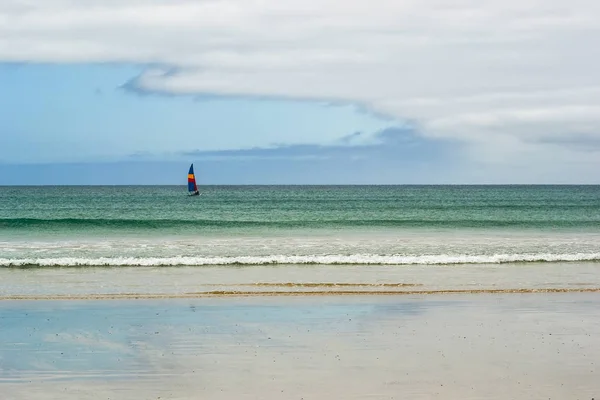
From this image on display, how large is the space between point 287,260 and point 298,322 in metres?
10.3

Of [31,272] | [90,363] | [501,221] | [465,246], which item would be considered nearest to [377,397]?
[90,363]

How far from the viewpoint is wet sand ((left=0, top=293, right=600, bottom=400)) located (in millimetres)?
9312

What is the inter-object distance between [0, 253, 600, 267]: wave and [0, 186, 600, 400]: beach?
0.24ft

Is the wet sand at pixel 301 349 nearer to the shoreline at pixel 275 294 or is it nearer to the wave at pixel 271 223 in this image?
the shoreline at pixel 275 294

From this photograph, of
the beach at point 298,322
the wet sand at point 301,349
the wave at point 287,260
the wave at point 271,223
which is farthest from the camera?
the wave at point 271,223

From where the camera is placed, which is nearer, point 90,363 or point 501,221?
point 90,363

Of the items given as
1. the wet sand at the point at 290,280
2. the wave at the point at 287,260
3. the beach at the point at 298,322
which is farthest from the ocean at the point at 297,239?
the wet sand at the point at 290,280

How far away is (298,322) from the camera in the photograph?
13.4m

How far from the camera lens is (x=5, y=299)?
640 inches

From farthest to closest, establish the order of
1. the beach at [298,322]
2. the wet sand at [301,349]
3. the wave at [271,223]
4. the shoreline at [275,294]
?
the wave at [271,223] → the shoreline at [275,294] → the beach at [298,322] → the wet sand at [301,349]

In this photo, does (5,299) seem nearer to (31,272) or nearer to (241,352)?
(31,272)

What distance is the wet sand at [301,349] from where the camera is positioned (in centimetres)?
931

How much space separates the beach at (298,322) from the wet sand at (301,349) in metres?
0.04

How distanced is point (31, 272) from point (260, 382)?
45.7 ft
